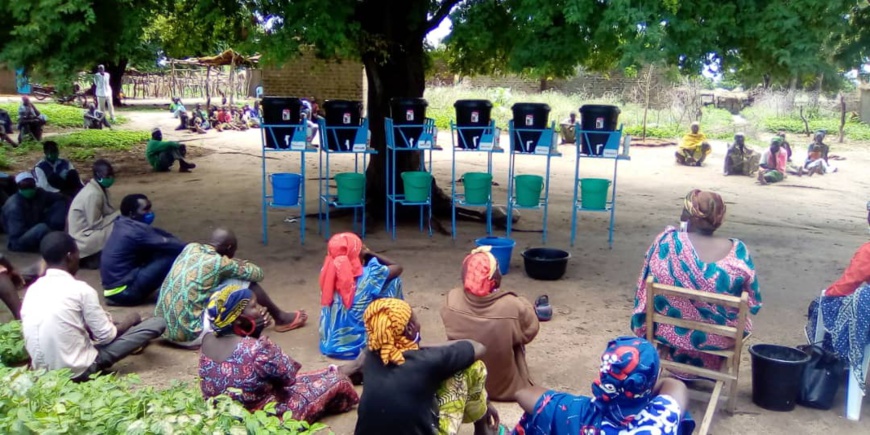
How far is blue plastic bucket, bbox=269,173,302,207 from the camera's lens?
26.8ft

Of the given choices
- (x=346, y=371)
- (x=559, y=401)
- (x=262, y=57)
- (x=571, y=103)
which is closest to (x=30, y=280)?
(x=262, y=57)

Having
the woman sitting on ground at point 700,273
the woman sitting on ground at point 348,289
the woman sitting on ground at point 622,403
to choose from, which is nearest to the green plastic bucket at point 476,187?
the woman sitting on ground at point 348,289

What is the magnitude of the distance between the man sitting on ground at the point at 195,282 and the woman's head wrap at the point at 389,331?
226 cm

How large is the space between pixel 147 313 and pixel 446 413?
147 inches

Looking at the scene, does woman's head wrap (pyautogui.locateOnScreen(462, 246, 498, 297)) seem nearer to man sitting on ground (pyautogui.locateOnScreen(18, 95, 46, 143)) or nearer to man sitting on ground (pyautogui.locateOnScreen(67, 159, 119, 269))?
man sitting on ground (pyautogui.locateOnScreen(67, 159, 119, 269))

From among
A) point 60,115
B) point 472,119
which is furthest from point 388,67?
point 60,115

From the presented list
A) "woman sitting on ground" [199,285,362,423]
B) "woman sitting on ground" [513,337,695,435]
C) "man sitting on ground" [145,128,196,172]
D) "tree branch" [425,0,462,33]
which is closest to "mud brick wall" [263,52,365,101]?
"man sitting on ground" [145,128,196,172]

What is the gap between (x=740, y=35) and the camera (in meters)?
6.34

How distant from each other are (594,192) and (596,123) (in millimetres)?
→ 776

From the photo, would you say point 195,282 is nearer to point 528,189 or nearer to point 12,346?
point 12,346

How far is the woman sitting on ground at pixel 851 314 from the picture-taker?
433cm

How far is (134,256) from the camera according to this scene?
6.16 m

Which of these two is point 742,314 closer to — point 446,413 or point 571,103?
point 446,413

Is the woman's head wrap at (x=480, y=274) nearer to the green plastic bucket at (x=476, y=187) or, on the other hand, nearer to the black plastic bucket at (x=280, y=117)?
the green plastic bucket at (x=476, y=187)
